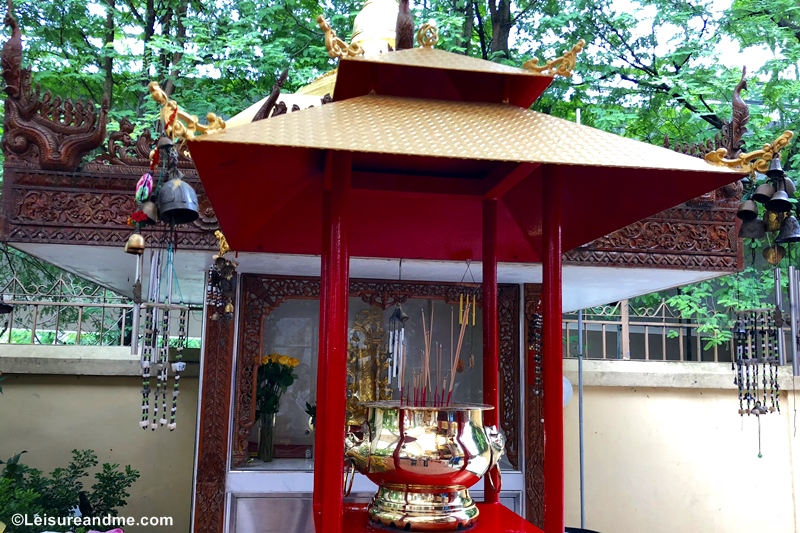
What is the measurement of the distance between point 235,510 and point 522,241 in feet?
10.6

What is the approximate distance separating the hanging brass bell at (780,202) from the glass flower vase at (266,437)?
13.5 feet

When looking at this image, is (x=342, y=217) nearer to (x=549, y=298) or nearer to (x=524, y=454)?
(x=549, y=298)

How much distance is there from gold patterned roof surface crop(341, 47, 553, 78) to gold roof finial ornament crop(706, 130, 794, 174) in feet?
2.25

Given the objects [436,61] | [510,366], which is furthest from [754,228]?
[436,61]

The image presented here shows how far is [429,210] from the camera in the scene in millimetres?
3350

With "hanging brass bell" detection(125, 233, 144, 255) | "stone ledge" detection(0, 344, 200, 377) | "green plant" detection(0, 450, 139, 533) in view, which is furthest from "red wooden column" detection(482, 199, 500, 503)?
"stone ledge" detection(0, 344, 200, 377)

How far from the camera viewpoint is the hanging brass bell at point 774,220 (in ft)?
14.3

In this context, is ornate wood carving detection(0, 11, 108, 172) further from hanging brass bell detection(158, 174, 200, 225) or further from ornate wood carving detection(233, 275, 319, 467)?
ornate wood carving detection(233, 275, 319, 467)

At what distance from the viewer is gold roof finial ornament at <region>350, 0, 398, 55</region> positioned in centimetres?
572

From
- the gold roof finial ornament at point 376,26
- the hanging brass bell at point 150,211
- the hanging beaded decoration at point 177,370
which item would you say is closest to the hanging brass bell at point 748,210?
the gold roof finial ornament at point 376,26

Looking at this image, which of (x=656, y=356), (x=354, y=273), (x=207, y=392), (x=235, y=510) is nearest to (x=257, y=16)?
(x=354, y=273)

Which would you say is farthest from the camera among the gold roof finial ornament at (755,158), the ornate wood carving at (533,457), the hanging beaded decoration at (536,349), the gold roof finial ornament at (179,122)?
the ornate wood carving at (533,457)

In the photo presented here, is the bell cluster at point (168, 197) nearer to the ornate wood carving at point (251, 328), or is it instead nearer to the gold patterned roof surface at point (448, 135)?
the gold patterned roof surface at point (448, 135)

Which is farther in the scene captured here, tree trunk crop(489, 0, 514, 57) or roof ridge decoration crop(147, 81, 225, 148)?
tree trunk crop(489, 0, 514, 57)
